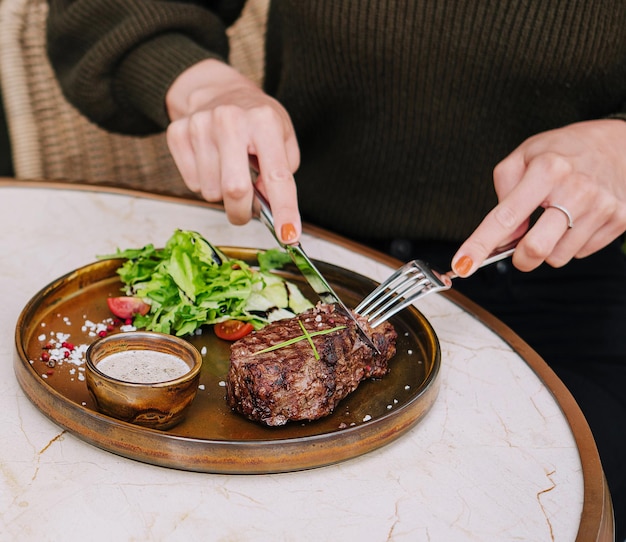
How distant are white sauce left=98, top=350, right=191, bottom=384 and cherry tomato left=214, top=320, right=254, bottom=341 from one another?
212 mm

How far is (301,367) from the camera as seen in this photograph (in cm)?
115

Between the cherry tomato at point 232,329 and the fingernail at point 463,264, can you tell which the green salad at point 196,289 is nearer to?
the cherry tomato at point 232,329

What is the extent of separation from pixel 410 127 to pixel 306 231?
1.30 ft

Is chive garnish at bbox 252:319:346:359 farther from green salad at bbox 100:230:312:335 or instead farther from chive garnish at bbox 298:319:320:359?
green salad at bbox 100:230:312:335

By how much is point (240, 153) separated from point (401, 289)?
15.5 inches

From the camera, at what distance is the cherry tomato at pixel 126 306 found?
1.38 m

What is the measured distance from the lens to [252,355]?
1.16 meters

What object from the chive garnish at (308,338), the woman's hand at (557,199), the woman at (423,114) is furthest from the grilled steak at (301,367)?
the woman at (423,114)

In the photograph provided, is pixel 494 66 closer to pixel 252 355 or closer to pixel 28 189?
pixel 252 355

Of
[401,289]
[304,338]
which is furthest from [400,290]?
[304,338]

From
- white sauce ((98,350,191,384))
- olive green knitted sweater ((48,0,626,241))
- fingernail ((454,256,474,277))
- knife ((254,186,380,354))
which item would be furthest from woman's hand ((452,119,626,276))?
white sauce ((98,350,191,384))

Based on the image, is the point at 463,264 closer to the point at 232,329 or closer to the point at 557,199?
the point at 557,199

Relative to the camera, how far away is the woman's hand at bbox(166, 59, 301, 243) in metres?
1.38


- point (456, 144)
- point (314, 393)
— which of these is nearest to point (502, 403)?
point (314, 393)
